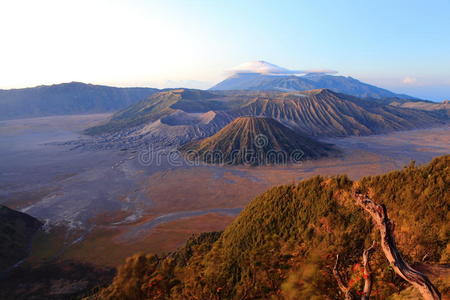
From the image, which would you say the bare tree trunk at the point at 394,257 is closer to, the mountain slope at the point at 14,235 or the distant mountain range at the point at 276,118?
the mountain slope at the point at 14,235

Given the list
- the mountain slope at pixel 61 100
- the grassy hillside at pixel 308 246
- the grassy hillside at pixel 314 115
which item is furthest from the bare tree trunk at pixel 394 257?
the mountain slope at pixel 61 100

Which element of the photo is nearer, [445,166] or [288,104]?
[445,166]

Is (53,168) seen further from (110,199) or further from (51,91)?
(51,91)

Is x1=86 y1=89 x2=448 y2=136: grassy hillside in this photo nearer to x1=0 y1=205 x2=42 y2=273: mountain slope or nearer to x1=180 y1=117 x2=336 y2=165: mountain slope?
x1=180 y1=117 x2=336 y2=165: mountain slope

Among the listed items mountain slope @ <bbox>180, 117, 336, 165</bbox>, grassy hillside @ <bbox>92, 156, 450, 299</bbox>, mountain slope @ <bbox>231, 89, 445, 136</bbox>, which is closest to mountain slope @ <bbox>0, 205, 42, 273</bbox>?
grassy hillside @ <bbox>92, 156, 450, 299</bbox>

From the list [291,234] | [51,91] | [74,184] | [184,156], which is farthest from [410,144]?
[51,91]
